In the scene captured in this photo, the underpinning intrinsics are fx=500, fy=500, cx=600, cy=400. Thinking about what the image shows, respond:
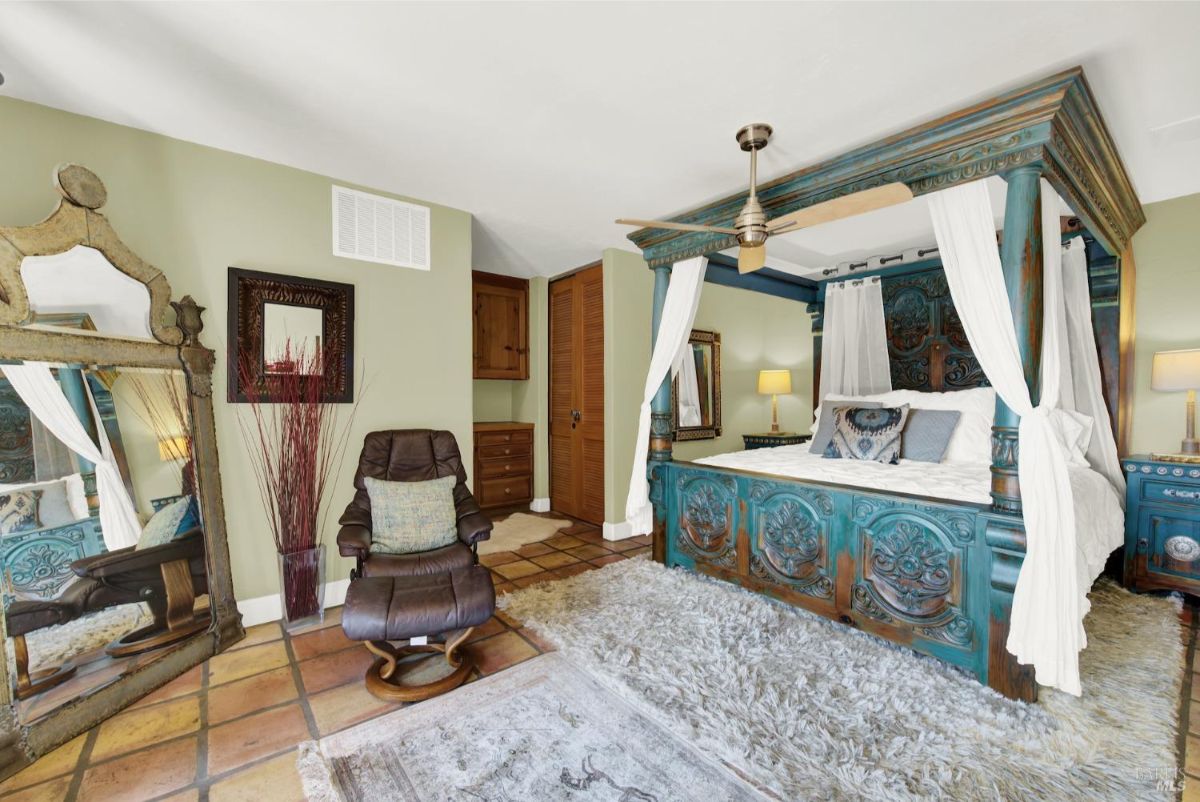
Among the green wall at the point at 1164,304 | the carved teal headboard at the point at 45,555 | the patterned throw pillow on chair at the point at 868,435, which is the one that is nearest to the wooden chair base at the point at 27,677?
the carved teal headboard at the point at 45,555

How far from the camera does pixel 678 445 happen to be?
4.83 m

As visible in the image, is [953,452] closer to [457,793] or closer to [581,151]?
[581,151]

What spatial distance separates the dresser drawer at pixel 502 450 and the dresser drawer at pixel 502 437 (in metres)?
0.03

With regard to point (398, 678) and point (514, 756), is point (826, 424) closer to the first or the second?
point (514, 756)

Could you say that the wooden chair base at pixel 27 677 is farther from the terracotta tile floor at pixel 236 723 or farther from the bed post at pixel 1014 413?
the bed post at pixel 1014 413

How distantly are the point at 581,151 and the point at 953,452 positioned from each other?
10.3ft

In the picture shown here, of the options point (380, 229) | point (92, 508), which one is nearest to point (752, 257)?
point (380, 229)

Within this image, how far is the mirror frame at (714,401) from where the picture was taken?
4.80 meters

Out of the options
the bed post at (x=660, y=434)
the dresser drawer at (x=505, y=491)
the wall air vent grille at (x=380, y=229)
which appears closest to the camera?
the wall air vent grille at (x=380, y=229)

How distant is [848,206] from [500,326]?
3637 millimetres

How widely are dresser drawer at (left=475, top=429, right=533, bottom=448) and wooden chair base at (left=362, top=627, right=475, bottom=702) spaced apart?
2.78 meters

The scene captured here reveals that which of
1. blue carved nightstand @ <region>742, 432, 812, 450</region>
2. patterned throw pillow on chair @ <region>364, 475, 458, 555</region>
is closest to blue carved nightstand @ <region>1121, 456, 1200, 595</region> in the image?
blue carved nightstand @ <region>742, 432, 812, 450</region>

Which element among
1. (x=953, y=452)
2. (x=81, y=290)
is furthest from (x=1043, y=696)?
(x=81, y=290)

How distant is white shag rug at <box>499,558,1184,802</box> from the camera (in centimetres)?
163
